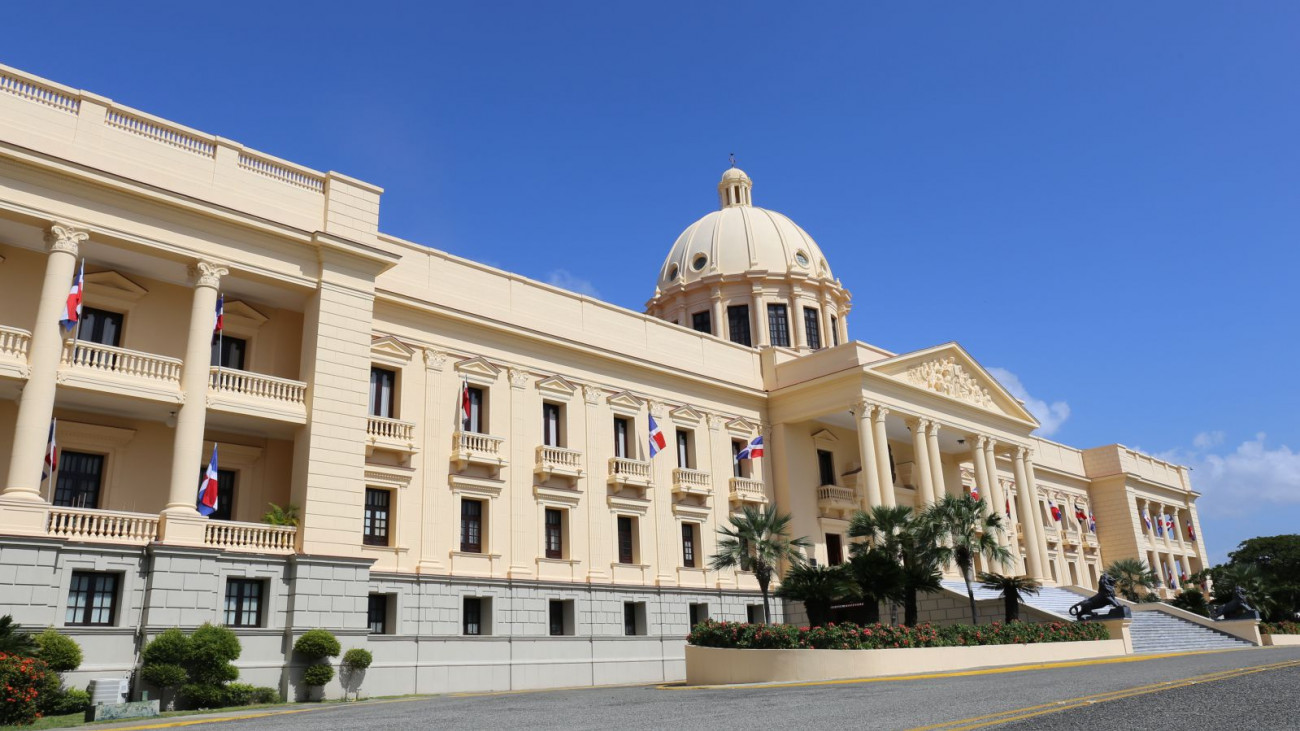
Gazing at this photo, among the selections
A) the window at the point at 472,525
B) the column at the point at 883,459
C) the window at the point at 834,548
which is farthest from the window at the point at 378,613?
the window at the point at 834,548

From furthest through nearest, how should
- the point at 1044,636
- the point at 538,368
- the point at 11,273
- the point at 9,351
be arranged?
the point at 538,368
the point at 1044,636
the point at 11,273
the point at 9,351

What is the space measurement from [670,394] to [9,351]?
23.7 m

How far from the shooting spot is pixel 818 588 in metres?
29.6

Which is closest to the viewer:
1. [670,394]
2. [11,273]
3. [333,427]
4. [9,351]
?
[9,351]

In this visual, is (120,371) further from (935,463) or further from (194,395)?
(935,463)

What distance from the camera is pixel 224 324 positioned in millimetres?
27609

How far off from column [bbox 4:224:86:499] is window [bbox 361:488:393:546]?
950 centimetres

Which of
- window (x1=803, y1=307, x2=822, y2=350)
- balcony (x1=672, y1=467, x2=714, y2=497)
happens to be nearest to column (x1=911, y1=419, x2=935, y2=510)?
balcony (x1=672, y1=467, x2=714, y2=497)

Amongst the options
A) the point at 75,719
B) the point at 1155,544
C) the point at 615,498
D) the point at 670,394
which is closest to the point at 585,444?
the point at 615,498

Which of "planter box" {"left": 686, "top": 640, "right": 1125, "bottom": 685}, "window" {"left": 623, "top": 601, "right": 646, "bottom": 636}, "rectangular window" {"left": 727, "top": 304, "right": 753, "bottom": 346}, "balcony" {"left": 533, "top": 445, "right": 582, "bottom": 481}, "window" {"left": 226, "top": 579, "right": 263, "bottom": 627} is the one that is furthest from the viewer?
"rectangular window" {"left": 727, "top": 304, "right": 753, "bottom": 346}

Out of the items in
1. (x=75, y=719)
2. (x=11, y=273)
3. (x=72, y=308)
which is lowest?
(x=75, y=719)

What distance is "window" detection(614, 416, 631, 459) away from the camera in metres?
37.3

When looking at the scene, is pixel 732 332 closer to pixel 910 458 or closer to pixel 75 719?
pixel 910 458

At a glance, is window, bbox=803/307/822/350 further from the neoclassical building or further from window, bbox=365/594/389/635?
window, bbox=365/594/389/635
